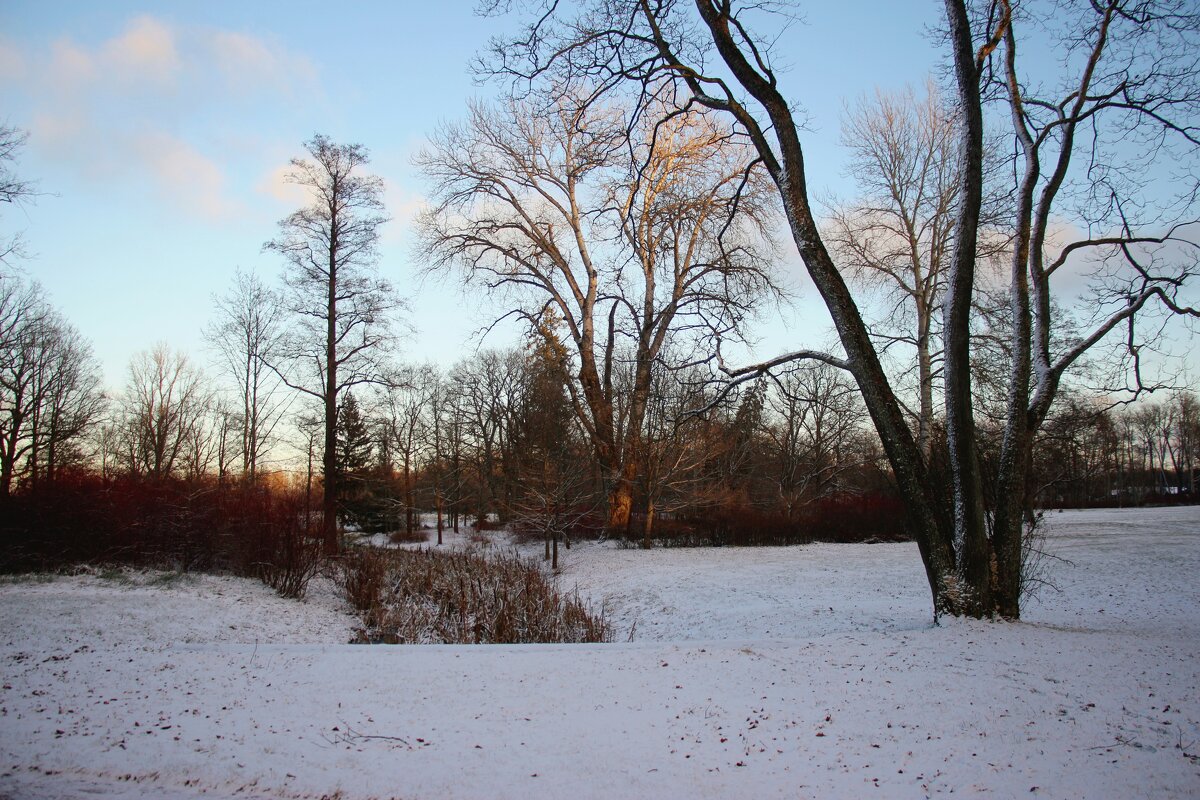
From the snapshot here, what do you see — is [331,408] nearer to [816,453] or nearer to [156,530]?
[156,530]

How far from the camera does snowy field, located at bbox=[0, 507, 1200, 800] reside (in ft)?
10.4

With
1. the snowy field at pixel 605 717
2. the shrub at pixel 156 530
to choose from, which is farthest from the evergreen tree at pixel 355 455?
the snowy field at pixel 605 717

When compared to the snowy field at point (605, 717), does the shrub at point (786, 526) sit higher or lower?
lower

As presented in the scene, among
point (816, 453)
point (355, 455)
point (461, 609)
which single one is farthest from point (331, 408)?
point (816, 453)

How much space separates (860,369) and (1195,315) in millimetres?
3673

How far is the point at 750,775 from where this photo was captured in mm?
3266

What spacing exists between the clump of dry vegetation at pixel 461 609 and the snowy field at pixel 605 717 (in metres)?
2.80

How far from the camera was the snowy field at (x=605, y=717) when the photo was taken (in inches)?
125

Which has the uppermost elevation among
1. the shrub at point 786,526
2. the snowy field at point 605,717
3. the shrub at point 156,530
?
the shrub at point 156,530

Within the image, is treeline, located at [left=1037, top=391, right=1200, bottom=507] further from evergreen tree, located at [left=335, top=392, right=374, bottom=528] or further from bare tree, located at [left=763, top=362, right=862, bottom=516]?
evergreen tree, located at [left=335, top=392, right=374, bottom=528]

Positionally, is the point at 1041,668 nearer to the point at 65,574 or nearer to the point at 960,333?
the point at 960,333

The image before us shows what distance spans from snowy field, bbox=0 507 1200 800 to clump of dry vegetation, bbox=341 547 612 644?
2.80 metres

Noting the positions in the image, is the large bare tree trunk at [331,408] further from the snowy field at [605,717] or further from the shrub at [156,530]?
the snowy field at [605,717]

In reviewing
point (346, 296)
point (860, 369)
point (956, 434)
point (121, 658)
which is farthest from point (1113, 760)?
point (346, 296)
